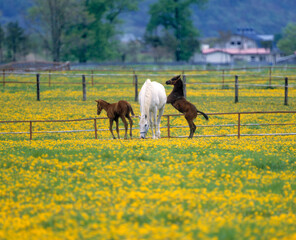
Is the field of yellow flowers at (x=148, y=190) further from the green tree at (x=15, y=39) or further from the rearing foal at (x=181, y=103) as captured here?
the green tree at (x=15, y=39)

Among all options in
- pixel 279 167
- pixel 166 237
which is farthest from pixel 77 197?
pixel 279 167

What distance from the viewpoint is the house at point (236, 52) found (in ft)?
369

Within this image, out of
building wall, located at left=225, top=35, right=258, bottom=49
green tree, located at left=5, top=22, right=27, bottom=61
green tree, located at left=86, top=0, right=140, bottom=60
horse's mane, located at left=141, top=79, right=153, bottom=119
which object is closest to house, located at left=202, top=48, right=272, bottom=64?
building wall, located at left=225, top=35, right=258, bottom=49

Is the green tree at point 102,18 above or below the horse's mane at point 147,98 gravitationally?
above

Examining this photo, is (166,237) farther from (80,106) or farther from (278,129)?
(80,106)

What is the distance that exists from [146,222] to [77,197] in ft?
6.81

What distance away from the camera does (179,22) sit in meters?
95.5

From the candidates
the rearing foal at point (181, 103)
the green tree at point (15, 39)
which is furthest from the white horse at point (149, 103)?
the green tree at point (15, 39)

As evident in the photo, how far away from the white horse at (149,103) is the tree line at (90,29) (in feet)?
174

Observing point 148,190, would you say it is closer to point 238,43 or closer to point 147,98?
point 147,98

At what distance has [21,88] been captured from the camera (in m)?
38.0

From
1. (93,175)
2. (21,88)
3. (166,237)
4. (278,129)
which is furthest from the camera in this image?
(21,88)

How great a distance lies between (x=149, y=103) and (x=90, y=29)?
70563 millimetres

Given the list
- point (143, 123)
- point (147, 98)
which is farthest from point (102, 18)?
point (143, 123)
